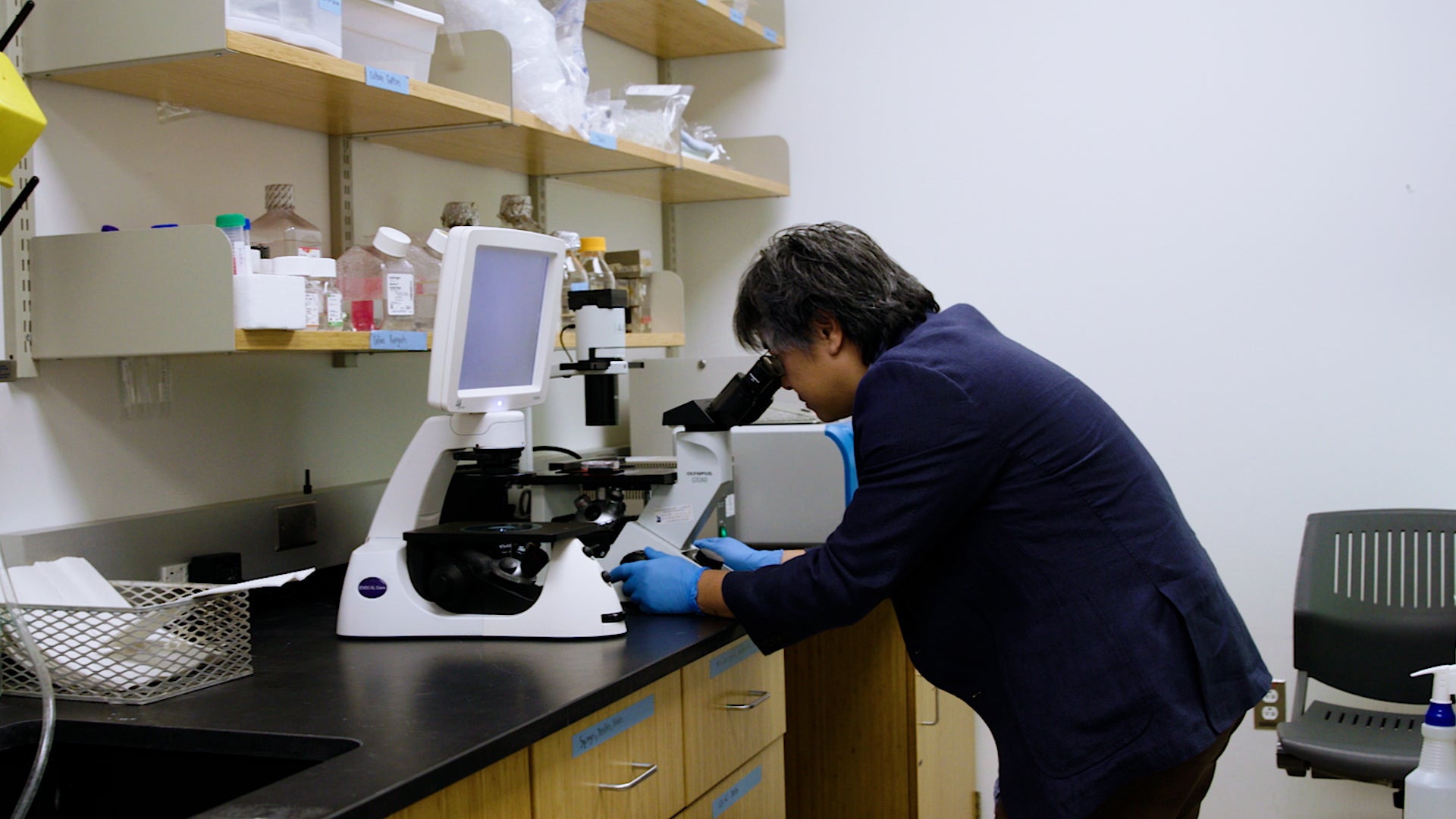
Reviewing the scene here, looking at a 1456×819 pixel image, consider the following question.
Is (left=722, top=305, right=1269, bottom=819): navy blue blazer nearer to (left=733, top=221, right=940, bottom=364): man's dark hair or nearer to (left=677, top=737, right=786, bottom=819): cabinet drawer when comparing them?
(left=733, top=221, right=940, bottom=364): man's dark hair

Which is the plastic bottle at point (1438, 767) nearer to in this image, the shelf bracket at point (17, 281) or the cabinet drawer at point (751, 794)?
the cabinet drawer at point (751, 794)

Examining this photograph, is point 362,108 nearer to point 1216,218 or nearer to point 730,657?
point 730,657

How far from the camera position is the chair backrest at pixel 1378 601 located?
2.63m

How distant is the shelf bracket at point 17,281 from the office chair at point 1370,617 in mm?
2338

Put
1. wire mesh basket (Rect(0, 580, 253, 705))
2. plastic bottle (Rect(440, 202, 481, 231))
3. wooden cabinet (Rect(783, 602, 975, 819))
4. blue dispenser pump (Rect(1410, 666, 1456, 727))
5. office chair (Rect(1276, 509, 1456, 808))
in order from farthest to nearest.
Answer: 1. office chair (Rect(1276, 509, 1456, 808))
2. wooden cabinet (Rect(783, 602, 975, 819))
3. plastic bottle (Rect(440, 202, 481, 231))
4. blue dispenser pump (Rect(1410, 666, 1456, 727))
5. wire mesh basket (Rect(0, 580, 253, 705))

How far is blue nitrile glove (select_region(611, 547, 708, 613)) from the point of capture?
182cm

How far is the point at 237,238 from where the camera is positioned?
5.47 feet

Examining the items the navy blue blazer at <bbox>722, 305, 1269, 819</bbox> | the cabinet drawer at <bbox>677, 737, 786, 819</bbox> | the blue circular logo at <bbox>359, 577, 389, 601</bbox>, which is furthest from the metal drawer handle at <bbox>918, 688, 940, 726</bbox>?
the blue circular logo at <bbox>359, 577, 389, 601</bbox>

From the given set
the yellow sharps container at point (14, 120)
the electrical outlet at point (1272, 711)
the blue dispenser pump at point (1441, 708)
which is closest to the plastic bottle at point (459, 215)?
the yellow sharps container at point (14, 120)

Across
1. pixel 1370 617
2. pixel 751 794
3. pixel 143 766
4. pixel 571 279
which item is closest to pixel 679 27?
pixel 571 279

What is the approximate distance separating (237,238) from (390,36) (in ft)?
1.39

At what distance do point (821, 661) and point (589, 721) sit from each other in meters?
1.13

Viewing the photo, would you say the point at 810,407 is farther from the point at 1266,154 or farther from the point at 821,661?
the point at 1266,154

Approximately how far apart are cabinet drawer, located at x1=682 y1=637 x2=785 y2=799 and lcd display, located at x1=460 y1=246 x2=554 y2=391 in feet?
1.62
